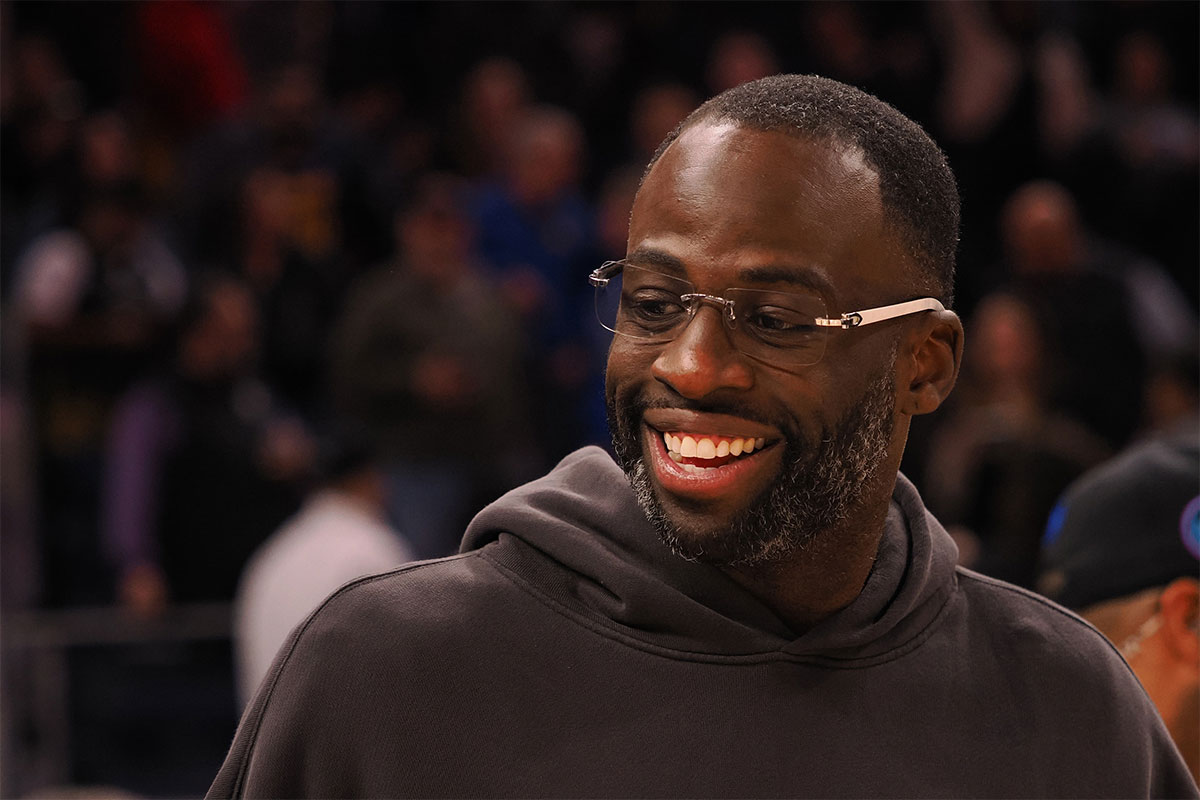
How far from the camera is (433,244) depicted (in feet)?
23.1

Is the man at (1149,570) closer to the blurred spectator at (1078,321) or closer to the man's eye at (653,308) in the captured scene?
the man's eye at (653,308)

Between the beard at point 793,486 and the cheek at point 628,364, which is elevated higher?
the cheek at point 628,364

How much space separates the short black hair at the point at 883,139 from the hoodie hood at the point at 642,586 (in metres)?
0.43

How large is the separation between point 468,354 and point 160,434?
1.37 m

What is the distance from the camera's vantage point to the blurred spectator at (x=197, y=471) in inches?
267

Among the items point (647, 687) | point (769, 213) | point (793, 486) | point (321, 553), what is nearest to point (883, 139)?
point (769, 213)

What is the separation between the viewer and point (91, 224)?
24.1ft

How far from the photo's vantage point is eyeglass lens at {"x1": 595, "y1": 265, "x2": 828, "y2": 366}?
6.34 feet

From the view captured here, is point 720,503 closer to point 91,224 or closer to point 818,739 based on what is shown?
point 818,739

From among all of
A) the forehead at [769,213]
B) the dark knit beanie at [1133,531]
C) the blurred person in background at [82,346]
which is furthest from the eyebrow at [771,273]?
the blurred person in background at [82,346]

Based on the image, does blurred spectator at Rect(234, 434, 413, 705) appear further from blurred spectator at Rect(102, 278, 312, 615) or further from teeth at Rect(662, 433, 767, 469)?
teeth at Rect(662, 433, 767, 469)

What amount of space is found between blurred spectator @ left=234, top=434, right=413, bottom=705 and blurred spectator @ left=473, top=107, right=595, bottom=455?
5.58ft

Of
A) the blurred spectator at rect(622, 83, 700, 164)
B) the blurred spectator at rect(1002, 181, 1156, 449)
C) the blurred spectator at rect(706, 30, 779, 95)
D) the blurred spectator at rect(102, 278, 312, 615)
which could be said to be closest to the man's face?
the blurred spectator at rect(102, 278, 312, 615)

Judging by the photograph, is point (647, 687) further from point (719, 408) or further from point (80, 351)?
point (80, 351)
